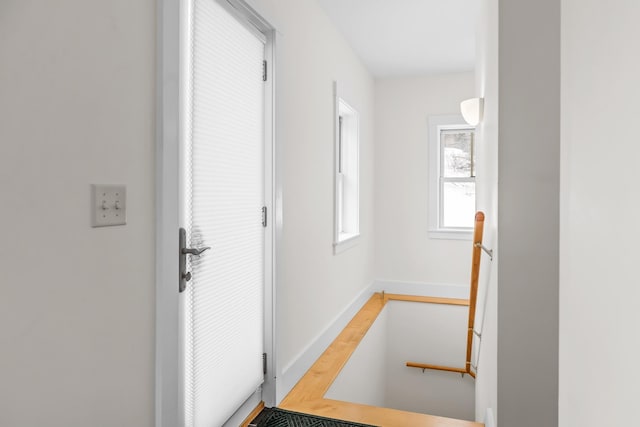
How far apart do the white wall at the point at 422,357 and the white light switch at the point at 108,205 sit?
3302 mm

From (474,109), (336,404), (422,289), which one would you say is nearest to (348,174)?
(474,109)

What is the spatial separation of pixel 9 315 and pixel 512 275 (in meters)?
1.61

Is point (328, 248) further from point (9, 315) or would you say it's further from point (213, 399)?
point (9, 315)

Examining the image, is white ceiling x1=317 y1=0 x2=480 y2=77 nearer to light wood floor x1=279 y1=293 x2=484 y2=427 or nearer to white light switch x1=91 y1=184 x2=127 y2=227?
white light switch x1=91 y1=184 x2=127 y2=227

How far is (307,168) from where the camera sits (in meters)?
2.79

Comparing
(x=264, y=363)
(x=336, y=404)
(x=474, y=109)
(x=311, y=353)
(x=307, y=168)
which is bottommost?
Answer: (x=336, y=404)

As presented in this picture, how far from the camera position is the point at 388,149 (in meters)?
5.01

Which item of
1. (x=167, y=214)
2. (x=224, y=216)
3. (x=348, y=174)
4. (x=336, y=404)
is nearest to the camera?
(x=167, y=214)

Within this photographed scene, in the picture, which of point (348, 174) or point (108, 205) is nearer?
point (108, 205)

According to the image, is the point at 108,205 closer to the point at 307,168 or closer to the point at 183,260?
the point at 183,260

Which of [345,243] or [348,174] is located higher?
[348,174]
